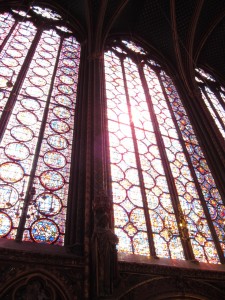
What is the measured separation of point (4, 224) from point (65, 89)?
518cm

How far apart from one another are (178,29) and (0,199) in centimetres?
1176

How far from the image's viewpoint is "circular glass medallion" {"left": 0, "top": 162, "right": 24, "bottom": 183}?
279 inches

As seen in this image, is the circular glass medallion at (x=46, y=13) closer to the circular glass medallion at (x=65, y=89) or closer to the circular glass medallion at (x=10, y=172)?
the circular glass medallion at (x=65, y=89)

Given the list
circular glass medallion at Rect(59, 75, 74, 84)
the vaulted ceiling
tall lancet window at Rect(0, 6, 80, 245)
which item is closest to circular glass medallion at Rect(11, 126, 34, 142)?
tall lancet window at Rect(0, 6, 80, 245)

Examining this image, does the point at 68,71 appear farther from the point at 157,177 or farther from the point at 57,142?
the point at 157,177

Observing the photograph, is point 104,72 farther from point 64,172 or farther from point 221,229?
point 221,229

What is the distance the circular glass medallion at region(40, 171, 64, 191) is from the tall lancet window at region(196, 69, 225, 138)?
735cm

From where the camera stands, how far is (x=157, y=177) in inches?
358

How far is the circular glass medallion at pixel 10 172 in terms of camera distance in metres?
7.09

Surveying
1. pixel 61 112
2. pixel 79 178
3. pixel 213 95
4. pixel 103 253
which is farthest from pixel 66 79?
pixel 213 95

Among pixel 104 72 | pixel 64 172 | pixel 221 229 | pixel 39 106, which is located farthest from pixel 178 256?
pixel 104 72

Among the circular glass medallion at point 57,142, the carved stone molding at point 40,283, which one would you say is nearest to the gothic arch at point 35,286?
the carved stone molding at point 40,283

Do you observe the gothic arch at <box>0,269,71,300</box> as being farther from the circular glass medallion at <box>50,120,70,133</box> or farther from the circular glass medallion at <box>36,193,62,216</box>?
the circular glass medallion at <box>50,120,70,133</box>

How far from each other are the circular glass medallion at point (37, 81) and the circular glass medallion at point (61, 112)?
109cm
